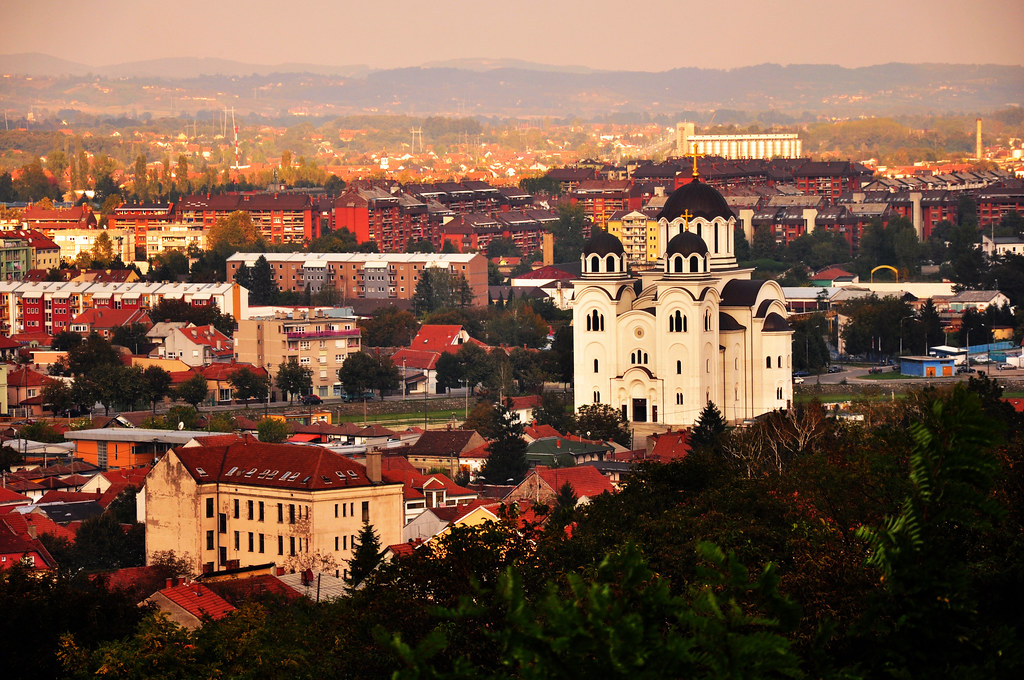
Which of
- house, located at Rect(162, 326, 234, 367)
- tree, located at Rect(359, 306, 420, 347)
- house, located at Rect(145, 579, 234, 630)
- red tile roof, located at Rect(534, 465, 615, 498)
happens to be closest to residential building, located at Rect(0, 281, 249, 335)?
tree, located at Rect(359, 306, 420, 347)

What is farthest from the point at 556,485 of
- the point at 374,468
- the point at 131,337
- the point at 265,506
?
the point at 131,337

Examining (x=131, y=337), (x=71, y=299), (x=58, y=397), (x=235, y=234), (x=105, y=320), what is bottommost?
(x=58, y=397)

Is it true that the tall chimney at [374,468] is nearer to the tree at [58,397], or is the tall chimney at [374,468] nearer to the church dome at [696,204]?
the church dome at [696,204]

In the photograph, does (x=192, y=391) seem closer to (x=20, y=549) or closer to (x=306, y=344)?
(x=306, y=344)

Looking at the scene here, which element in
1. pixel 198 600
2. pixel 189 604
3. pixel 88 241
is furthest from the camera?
pixel 88 241

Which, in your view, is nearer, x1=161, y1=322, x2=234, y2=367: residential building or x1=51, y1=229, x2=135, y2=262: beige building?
x1=161, y1=322, x2=234, y2=367: residential building

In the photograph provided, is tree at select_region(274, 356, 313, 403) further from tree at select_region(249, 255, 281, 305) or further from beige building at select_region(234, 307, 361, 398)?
tree at select_region(249, 255, 281, 305)

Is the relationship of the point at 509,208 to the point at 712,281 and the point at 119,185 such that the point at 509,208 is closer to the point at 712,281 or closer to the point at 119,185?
the point at 119,185
